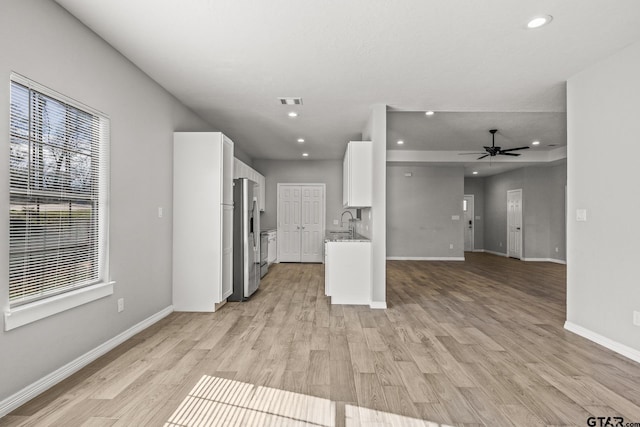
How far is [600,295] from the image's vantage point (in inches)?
130

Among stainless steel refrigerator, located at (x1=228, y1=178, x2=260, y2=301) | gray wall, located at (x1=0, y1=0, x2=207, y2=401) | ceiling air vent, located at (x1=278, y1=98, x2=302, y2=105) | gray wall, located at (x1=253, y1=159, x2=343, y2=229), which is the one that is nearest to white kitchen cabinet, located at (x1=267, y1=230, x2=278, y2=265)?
gray wall, located at (x1=253, y1=159, x2=343, y2=229)

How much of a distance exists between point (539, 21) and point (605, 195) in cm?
178

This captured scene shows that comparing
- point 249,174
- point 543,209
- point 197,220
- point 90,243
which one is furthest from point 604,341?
point 543,209

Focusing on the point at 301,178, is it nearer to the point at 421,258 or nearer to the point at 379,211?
the point at 421,258

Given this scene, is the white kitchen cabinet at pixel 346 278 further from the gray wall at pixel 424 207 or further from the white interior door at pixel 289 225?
the gray wall at pixel 424 207

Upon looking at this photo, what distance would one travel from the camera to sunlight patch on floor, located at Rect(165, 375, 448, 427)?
1968mm

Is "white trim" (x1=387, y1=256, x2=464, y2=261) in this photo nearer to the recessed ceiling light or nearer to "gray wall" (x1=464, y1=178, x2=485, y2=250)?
"gray wall" (x1=464, y1=178, x2=485, y2=250)

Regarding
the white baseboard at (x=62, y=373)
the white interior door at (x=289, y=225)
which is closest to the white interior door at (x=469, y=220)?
the white interior door at (x=289, y=225)

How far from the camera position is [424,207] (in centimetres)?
953

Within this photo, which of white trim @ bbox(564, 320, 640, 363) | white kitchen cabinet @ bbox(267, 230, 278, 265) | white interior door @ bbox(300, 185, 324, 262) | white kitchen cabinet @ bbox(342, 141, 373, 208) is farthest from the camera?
white interior door @ bbox(300, 185, 324, 262)

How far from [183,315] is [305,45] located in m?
3.31

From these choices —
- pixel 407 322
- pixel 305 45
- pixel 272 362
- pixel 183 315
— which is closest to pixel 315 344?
pixel 272 362

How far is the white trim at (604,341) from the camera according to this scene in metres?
2.92

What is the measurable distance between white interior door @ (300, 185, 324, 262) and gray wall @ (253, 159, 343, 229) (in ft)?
0.59
